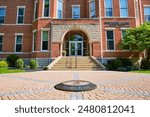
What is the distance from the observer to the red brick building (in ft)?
62.5

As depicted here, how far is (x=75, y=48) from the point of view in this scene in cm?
2092

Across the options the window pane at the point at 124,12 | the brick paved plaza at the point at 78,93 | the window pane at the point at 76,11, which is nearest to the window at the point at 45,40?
the window pane at the point at 76,11

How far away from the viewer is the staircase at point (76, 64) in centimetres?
1577

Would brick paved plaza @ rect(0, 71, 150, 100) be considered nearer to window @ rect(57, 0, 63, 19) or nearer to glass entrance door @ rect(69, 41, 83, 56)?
glass entrance door @ rect(69, 41, 83, 56)

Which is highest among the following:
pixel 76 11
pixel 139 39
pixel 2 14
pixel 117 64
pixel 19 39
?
pixel 76 11

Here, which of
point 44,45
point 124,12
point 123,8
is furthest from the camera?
point 123,8

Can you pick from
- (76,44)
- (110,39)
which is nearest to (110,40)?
(110,39)

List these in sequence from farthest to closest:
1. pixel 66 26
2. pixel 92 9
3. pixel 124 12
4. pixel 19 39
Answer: pixel 19 39
pixel 92 9
pixel 124 12
pixel 66 26

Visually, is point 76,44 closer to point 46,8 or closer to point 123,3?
point 46,8

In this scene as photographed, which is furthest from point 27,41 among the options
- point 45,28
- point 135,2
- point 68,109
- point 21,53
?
point 68,109

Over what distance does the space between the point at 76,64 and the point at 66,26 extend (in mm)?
5743

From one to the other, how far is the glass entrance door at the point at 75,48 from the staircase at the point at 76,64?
3166mm

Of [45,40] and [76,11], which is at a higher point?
[76,11]

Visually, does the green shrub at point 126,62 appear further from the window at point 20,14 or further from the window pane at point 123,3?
the window at point 20,14
